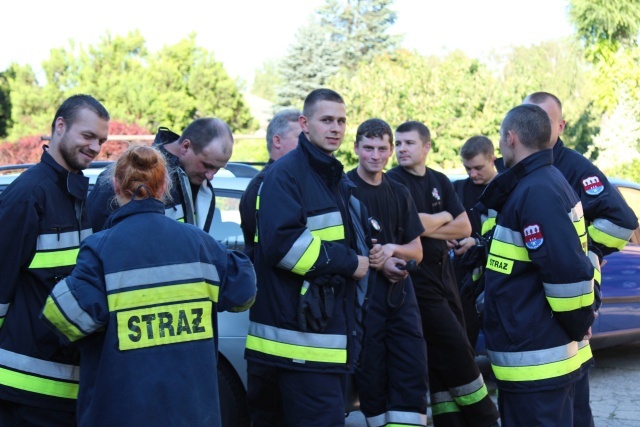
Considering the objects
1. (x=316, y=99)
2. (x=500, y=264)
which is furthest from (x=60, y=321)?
(x=500, y=264)

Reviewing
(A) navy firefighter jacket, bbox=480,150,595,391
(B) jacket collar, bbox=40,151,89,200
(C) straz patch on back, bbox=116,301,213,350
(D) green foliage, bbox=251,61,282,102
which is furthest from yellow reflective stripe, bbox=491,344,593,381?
(D) green foliage, bbox=251,61,282,102

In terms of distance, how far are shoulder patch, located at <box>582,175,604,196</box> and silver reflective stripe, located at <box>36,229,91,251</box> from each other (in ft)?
9.64

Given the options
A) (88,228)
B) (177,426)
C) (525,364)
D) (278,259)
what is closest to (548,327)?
(525,364)

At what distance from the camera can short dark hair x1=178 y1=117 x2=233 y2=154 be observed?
467 centimetres

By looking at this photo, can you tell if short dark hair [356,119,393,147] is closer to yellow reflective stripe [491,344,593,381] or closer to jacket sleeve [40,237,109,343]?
yellow reflective stripe [491,344,593,381]

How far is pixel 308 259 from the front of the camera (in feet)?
13.5

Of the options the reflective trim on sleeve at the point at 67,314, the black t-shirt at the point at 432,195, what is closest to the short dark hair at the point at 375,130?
the black t-shirt at the point at 432,195

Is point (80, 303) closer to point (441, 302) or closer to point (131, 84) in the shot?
point (441, 302)

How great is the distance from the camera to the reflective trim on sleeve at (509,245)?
4.16 m

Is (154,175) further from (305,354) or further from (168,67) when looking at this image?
(168,67)

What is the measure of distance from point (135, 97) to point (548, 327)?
32.4 meters

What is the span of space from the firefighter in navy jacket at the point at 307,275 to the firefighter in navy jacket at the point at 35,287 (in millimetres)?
978

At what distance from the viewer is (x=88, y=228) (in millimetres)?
3977

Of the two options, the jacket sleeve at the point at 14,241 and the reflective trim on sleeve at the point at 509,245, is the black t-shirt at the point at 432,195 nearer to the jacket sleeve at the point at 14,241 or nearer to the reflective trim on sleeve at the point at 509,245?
the reflective trim on sleeve at the point at 509,245
